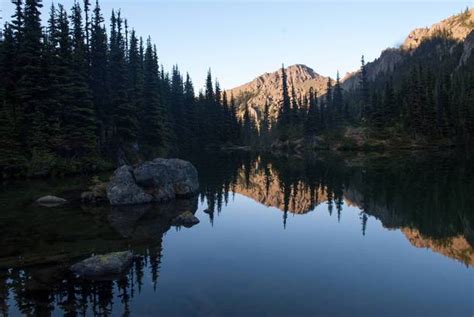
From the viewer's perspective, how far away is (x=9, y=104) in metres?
42.9

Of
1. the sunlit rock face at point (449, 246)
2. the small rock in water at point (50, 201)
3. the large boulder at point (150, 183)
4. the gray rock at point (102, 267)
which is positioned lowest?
the sunlit rock face at point (449, 246)

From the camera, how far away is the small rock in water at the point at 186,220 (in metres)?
22.8

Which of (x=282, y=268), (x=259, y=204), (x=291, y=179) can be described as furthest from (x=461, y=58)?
(x=282, y=268)

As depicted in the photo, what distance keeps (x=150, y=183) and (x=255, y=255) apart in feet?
48.3

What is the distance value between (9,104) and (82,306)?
39.4 metres

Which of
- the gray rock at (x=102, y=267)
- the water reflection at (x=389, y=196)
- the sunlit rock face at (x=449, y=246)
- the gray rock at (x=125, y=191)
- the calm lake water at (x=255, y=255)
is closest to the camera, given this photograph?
the calm lake water at (x=255, y=255)

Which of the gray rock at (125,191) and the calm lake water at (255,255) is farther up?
the gray rock at (125,191)

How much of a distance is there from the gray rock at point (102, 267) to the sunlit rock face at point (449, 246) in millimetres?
13588

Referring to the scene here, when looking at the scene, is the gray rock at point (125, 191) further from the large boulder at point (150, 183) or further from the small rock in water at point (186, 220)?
the small rock in water at point (186, 220)

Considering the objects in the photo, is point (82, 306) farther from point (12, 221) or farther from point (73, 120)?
point (73, 120)

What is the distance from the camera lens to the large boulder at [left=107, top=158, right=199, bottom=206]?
2806cm

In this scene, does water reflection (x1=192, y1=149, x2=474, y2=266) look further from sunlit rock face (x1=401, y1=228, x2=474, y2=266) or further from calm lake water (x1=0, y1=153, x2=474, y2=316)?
calm lake water (x1=0, y1=153, x2=474, y2=316)

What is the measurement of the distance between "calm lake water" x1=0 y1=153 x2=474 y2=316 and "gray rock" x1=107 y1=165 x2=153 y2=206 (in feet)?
6.13

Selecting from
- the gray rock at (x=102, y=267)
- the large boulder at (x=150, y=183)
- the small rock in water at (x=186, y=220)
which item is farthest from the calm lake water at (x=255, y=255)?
the large boulder at (x=150, y=183)
